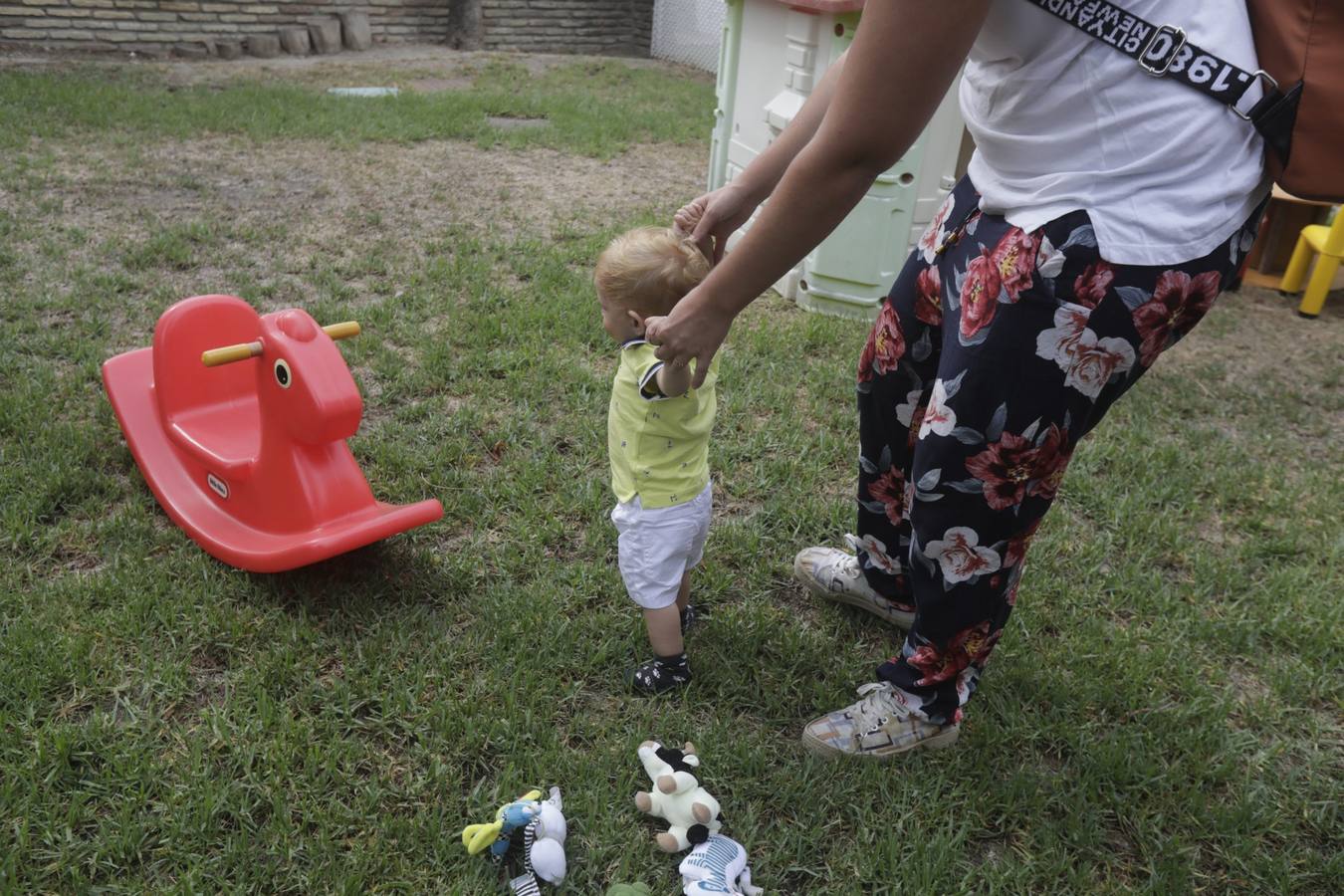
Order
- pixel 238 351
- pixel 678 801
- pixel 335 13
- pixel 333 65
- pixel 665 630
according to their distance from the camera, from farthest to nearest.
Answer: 1. pixel 335 13
2. pixel 333 65
3. pixel 238 351
4. pixel 665 630
5. pixel 678 801

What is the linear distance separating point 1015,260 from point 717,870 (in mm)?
988

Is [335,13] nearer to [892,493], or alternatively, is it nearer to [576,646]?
[576,646]

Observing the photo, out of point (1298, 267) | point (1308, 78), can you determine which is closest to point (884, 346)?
point (1308, 78)

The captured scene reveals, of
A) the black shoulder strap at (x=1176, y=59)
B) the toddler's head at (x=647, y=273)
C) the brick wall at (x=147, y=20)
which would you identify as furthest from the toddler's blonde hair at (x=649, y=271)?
the brick wall at (x=147, y=20)

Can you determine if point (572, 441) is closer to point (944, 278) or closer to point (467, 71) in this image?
point (944, 278)

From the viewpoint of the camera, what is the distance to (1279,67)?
120cm

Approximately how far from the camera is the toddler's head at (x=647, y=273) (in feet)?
5.41

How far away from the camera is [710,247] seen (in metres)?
1.80

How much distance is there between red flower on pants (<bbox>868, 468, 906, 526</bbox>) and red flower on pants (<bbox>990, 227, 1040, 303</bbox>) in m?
0.60

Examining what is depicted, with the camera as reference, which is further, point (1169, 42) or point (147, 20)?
point (147, 20)

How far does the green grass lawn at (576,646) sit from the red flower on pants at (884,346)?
0.62m

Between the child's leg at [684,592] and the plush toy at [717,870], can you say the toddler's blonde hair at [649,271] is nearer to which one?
the child's leg at [684,592]

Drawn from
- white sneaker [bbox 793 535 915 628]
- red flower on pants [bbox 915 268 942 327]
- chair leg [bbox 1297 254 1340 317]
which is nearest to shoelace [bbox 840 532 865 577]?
white sneaker [bbox 793 535 915 628]

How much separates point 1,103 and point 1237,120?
6386 mm
